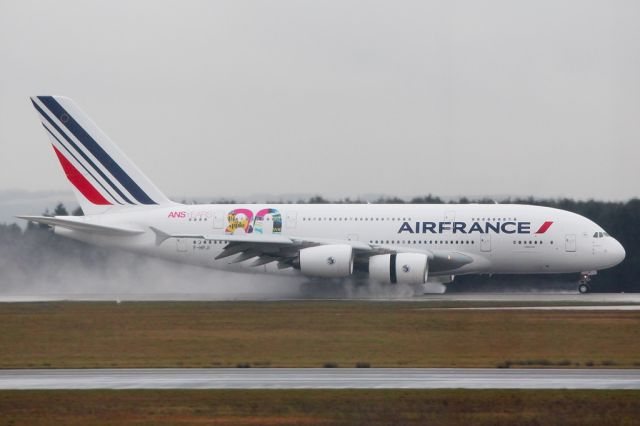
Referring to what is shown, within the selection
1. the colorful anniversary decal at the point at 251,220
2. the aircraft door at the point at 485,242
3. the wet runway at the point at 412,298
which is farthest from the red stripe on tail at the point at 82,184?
the aircraft door at the point at 485,242

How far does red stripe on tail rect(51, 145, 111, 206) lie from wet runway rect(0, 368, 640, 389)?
32.8 m

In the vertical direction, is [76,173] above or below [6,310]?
above

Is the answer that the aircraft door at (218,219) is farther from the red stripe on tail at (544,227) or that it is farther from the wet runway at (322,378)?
the wet runway at (322,378)

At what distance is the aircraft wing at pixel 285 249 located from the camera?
171 ft

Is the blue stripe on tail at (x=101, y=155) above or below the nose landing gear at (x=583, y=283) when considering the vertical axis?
above

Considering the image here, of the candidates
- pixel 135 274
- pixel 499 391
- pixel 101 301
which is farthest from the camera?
pixel 135 274

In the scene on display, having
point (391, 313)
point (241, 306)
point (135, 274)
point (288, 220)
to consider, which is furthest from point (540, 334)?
point (135, 274)

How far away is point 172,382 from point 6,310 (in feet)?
79.6

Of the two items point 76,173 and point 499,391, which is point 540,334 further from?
point 76,173

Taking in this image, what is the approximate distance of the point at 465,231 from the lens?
5334cm

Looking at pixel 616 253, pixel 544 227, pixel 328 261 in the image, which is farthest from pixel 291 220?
pixel 616 253

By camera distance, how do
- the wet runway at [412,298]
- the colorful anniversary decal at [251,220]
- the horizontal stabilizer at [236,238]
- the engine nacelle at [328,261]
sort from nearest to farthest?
the wet runway at [412,298] → the engine nacelle at [328,261] → the horizontal stabilizer at [236,238] → the colorful anniversary decal at [251,220]

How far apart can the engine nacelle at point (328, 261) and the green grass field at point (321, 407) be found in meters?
30.5

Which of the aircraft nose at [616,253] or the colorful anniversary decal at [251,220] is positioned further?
the colorful anniversary decal at [251,220]
